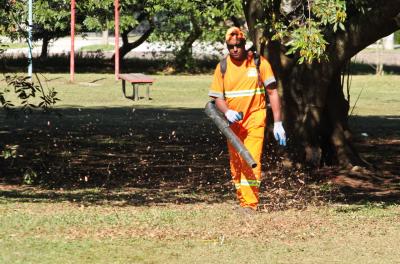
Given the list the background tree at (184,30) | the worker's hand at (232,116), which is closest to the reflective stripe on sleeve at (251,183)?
the worker's hand at (232,116)

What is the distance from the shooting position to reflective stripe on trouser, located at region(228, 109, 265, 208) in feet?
35.7

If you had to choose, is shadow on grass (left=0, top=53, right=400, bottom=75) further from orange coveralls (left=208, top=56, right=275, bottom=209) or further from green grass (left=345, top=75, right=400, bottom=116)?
orange coveralls (left=208, top=56, right=275, bottom=209)

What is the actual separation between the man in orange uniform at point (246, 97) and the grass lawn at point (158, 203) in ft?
1.40

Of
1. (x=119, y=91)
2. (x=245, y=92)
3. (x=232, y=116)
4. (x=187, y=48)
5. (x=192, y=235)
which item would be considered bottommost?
(x=119, y=91)

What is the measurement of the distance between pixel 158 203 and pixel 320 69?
4.16 m

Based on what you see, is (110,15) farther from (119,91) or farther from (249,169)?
(249,169)

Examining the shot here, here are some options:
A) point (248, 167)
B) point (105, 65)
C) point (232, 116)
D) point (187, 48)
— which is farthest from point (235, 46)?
point (105, 65)

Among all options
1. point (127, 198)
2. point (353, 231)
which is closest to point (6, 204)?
point (127, 198)

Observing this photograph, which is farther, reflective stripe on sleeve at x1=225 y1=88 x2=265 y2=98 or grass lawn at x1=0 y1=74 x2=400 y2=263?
reflective stripe on sleeve at x1=225 y1=88 x2=265 y2=98

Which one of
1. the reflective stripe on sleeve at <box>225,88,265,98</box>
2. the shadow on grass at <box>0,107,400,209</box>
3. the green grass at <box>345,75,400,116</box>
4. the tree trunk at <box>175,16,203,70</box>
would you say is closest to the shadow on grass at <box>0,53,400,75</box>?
the tree trunk at <box>175,16,203,70</box>

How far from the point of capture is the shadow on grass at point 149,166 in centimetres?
1377

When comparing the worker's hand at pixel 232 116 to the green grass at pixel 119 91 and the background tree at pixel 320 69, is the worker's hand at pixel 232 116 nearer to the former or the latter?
the background tree at pixel 320 69

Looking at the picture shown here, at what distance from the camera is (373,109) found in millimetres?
28484

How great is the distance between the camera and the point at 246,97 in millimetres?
10883
